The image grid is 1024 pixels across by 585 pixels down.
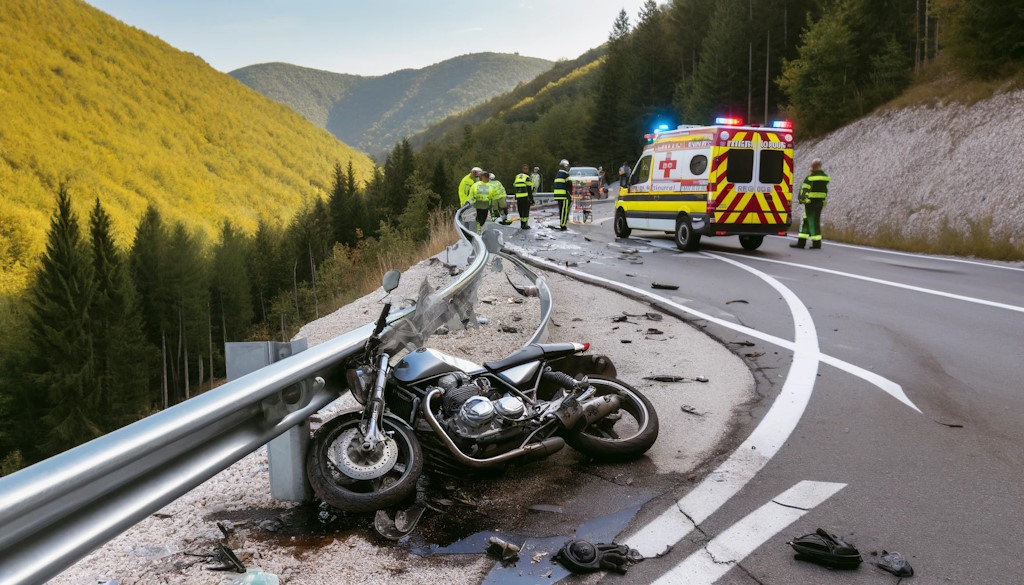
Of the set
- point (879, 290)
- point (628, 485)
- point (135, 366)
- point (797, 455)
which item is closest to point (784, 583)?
point (628, 485)

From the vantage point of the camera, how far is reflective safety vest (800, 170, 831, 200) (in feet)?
53.7

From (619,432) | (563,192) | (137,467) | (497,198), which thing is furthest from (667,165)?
(137,467)

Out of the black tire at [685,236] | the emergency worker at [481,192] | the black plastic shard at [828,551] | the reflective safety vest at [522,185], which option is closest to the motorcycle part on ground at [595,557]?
the black plastic shard at [828,551]

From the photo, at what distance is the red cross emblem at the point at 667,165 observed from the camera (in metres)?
16.7

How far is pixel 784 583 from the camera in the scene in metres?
2.78

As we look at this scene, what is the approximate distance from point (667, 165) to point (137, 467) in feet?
51.6

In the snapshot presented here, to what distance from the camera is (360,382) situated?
3500mm

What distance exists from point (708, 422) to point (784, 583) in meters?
2.03

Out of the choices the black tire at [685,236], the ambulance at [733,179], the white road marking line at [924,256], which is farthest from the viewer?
the black tire at [685,236]

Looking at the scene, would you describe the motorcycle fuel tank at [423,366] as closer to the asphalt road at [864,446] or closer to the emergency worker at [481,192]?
the asphalt road at [864,446]

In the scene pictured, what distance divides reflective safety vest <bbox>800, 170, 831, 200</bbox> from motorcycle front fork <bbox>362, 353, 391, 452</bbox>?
1497cm

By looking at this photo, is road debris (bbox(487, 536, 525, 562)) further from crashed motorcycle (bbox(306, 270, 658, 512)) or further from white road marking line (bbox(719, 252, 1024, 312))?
white road marking line (bbox(719, 252, 1024, 312))

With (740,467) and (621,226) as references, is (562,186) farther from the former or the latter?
(740,467)

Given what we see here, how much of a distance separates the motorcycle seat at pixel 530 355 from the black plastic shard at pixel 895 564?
207 centimetres
